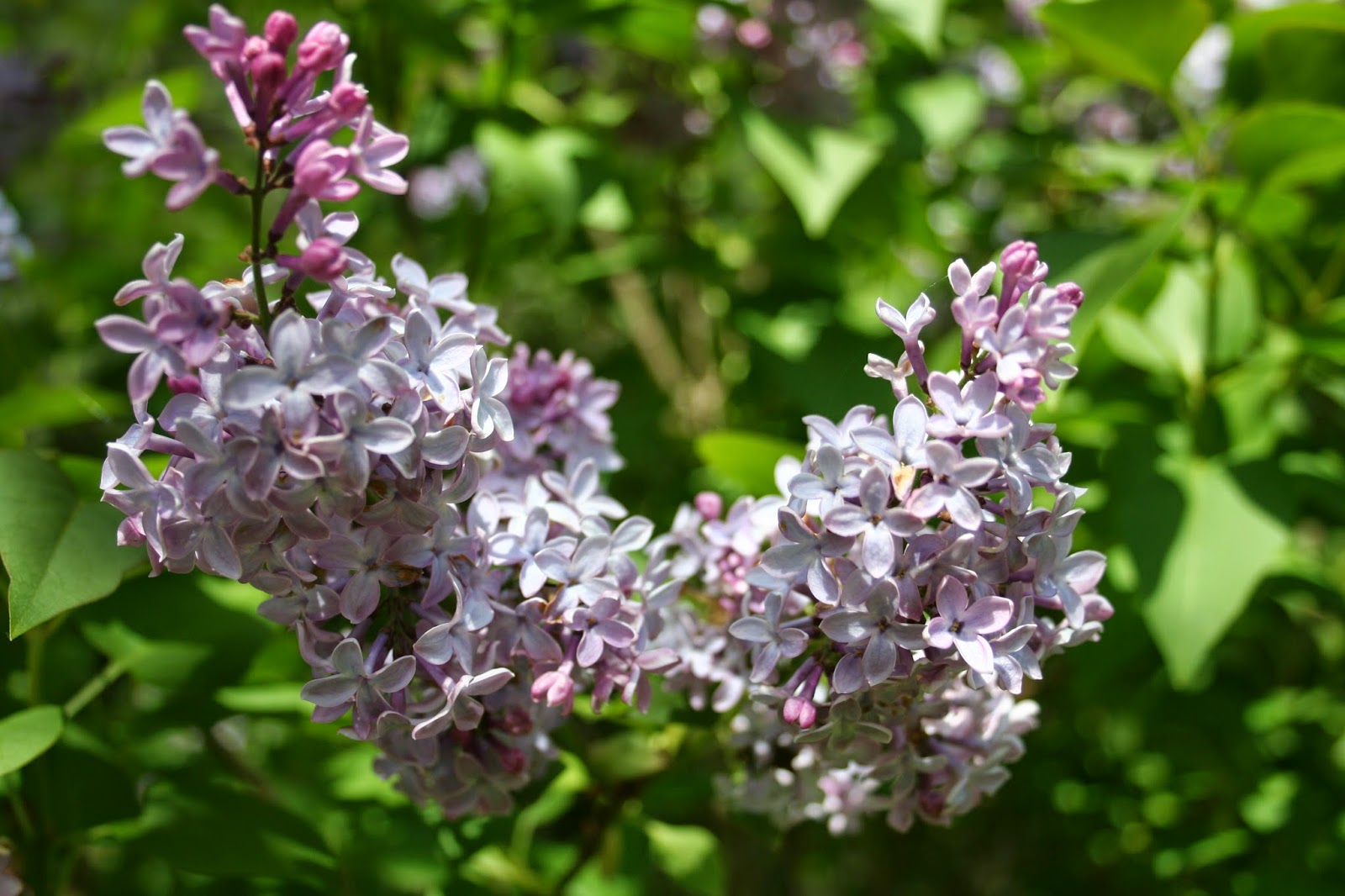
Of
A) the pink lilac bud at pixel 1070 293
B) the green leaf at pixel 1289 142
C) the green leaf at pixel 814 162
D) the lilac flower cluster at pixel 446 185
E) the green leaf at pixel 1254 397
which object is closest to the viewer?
the pink lilac bud at pixel 1070 293

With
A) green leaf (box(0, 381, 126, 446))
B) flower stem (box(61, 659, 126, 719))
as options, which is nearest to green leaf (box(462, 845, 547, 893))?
flower stem (box(61, 659, 126, 719))

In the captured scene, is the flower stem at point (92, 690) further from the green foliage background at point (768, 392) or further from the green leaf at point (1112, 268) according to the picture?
the green leaf at point (1112, 268)

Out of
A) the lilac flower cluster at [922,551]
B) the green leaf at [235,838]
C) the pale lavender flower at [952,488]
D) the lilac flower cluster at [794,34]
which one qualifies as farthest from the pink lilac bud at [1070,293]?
the lilac flower cluster at [794,34]

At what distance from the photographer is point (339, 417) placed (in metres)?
0.92

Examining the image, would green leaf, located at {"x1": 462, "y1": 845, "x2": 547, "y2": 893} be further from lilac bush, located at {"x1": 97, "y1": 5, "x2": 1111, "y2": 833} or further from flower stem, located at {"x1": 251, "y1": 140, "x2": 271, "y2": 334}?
flower stem, located at {"x1": 251, "y1": 140, "x2": 271, "y2": 334}

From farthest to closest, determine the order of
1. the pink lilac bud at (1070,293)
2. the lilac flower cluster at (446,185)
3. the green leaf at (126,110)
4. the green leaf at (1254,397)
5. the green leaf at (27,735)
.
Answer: the lilac flower cluster at (446,185)
the green leaf at (126,110)
the green leaf at (1254,397)
the green leaf at (27,735)
the pink lilac bud at (1070,293)

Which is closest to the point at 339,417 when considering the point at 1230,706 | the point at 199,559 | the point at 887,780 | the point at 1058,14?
the point at 199,559

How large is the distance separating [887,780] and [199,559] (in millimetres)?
777

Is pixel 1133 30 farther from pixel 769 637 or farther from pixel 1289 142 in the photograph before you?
pixel 769 637

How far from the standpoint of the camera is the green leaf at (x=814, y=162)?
76.9 inches

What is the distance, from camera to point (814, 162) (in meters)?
2.04

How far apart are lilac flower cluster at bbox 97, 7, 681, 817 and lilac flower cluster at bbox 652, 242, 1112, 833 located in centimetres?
15

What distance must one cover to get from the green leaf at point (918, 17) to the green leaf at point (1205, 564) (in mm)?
874

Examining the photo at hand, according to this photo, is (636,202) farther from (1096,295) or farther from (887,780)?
(887,780)
